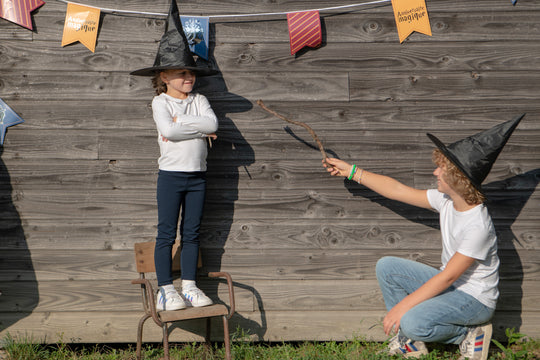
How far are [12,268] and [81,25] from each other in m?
1.80

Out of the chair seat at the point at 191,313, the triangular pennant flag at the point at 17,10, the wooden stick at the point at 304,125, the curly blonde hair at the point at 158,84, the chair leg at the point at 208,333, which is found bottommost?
the chair leg at the point at 208,333

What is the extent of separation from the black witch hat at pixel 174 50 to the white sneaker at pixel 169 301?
1.43m

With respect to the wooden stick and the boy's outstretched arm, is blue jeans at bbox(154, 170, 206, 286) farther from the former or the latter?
the boy's outstretched arm

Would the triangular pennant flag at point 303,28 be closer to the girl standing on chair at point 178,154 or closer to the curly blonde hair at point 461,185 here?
the girl standing on chair at point 178,154

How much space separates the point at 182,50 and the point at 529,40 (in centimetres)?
247

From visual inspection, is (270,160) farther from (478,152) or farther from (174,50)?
(478,152)

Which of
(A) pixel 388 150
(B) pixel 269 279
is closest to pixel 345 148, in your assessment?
(A) pixel 388 150

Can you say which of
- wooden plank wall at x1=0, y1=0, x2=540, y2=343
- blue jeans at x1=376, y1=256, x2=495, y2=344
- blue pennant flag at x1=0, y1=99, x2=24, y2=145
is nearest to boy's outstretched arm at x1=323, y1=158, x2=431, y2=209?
wooden plank wall at x1=0, y1=0, x2=540, y2=343

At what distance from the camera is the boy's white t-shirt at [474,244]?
2.93 meters

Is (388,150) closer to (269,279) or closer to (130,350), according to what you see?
(269,279)

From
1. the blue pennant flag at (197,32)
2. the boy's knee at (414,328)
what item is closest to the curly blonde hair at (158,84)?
the blue pennant flag at (197,32)

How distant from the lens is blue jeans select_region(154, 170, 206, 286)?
3293mm

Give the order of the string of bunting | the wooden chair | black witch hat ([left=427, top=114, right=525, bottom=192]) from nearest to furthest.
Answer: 1. black witch hat ([left=427, top=114, right=525, bottom=192])
2. the wooden chair
3. the string of bunting

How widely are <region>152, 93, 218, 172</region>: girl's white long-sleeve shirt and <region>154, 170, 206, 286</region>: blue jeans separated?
88mm
